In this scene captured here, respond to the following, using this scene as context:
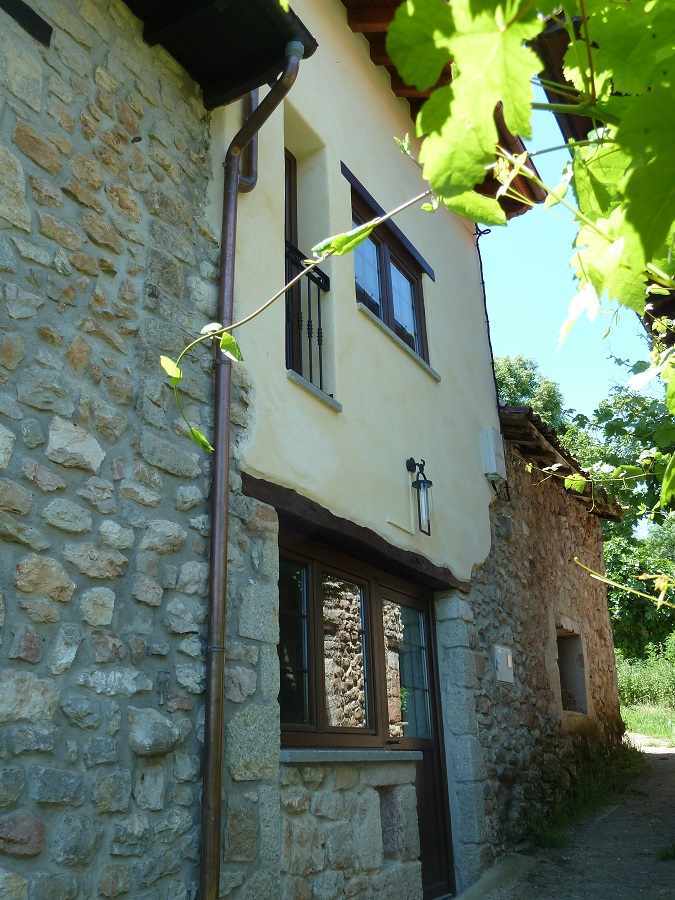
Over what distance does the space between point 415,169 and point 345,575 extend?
3.45 m

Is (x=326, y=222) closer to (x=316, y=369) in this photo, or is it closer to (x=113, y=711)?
(x=316, y=369)

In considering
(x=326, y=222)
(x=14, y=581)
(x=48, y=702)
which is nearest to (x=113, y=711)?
(x=48, y=702)

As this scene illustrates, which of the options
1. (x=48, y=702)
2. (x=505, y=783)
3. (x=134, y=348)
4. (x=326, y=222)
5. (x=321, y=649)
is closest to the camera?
(x=48, y=702)

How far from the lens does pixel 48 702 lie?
8.23 ft

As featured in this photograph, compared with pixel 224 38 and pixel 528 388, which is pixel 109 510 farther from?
pixel 528 388

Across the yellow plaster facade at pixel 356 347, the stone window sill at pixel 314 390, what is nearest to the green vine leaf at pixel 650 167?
the yellow plaster facade at pixel 356 347

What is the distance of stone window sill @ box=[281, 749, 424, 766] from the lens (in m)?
3.55

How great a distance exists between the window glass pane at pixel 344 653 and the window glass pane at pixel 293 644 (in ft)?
0.56

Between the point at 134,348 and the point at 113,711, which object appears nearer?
the point at 113,711

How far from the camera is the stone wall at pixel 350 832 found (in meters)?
3.51

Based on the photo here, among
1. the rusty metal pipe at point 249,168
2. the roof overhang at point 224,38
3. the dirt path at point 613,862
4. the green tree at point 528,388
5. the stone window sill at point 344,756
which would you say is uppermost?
the green tree at point 528,388

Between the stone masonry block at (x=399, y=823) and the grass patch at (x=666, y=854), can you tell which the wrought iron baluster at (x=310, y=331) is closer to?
the stone masonry block at (x=399, y=823)

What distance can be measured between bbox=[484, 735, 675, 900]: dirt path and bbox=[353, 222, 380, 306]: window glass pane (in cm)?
372

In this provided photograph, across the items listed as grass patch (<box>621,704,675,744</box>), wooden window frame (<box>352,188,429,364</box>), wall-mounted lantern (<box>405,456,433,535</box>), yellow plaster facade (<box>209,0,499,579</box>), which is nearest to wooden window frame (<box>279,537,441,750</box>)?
yellow plaster facade (<box>209,0,499,579</box>)
